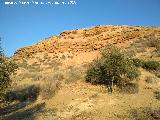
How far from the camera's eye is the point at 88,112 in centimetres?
1981

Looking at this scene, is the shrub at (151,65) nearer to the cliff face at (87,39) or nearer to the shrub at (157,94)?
the shrub at (157,94)

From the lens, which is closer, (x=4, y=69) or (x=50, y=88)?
(x=4, y=69)

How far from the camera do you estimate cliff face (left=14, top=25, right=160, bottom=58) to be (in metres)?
45.3

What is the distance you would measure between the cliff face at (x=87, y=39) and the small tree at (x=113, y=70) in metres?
18.5

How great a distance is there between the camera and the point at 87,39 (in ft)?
158

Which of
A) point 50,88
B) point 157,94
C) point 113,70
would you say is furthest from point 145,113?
point 50,88

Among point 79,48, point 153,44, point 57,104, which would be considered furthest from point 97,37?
point 57,104

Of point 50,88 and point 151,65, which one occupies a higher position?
point 151,65

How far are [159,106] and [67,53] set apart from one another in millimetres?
27588

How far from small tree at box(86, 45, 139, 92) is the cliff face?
18490mm

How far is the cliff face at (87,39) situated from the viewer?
4534 cm

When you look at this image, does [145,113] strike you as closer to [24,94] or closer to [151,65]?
[24,94]

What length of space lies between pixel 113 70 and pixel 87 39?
24.6 metres

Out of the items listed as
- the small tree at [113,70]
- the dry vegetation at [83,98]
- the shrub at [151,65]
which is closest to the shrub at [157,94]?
the dry vegetation at [83,98]
